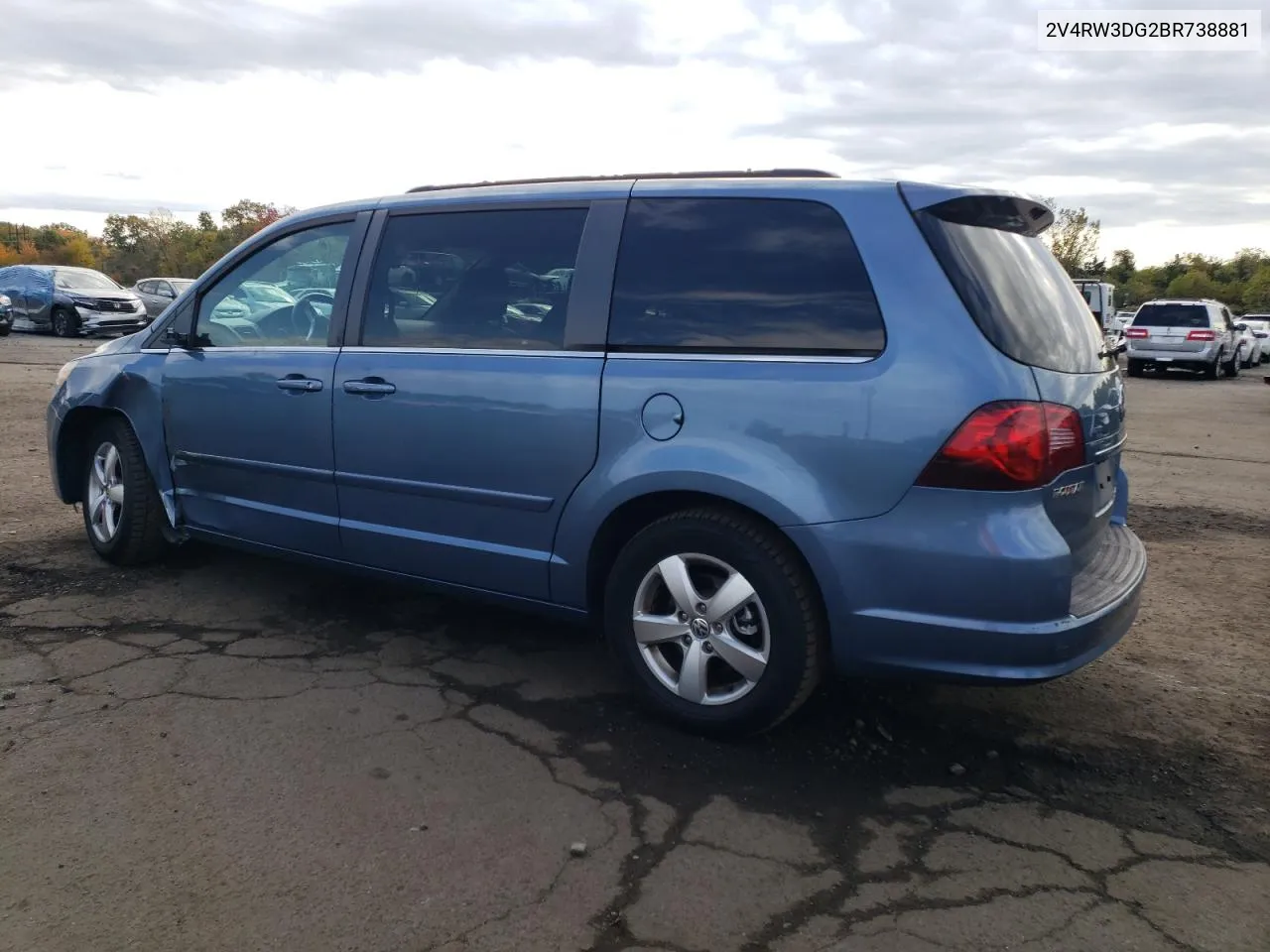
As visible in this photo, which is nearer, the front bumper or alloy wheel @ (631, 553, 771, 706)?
alloy wheel @ (631, 553, 771, 706)

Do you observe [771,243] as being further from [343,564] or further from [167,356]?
[167,356]

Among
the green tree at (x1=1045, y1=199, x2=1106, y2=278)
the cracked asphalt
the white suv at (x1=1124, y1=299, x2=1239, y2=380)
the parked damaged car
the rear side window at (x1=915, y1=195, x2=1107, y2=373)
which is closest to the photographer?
the cracked asphalt

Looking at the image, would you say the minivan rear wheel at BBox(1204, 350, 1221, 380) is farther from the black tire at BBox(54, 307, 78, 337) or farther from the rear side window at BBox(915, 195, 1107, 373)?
the black tire at BBox(54, 307, 78, 337)

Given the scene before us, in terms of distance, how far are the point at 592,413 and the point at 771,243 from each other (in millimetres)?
813

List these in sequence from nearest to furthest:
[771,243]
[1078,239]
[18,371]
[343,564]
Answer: [771,243] < [343,564] < [18,371] < [1078,239]

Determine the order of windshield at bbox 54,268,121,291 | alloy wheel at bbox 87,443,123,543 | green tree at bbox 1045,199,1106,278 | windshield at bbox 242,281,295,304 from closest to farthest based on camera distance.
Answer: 1. windshield at bbox 242,281,295,304
2. alloy wheel at bbox 87,443,123,543
3. windshield at bbox 54,268,121,291
4. green tree at bbox 1045,199,1106,278

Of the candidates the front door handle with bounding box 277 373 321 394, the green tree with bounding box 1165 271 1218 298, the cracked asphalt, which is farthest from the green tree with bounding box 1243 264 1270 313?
the front door handle with bounding box 277 373 321 394

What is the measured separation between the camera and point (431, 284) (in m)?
4.15

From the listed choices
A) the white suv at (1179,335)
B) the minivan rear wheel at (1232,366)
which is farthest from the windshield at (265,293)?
the minivan rear wheel at (1232,366)

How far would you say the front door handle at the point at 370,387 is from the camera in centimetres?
409

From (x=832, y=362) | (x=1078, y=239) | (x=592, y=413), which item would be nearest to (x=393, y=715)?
(x=592, y=413)

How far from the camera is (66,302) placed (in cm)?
2430

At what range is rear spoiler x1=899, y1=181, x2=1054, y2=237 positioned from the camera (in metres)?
3.25

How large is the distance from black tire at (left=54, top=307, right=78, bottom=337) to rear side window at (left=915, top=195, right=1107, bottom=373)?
25.4m
